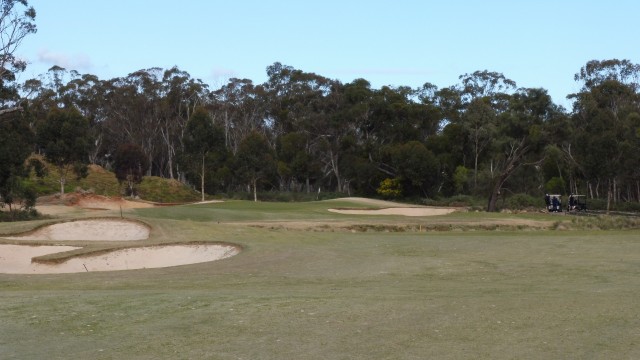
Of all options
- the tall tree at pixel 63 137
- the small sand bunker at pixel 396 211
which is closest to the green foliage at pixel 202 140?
the tall tree at pixel 63 137

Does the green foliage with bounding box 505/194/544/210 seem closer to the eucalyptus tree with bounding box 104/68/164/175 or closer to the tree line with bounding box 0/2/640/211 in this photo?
the tree line with bounding box 0/2/640/211

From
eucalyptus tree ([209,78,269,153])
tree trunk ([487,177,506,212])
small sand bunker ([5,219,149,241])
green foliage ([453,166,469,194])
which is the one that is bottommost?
small sand bunker ([5,219,149,241])

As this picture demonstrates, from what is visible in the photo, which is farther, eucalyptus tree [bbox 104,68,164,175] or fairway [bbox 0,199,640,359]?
eucalyptus tree [bbox 104,68,164,175]

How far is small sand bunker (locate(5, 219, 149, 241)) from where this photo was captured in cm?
3234

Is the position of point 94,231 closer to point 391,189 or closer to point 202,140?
point 202,140

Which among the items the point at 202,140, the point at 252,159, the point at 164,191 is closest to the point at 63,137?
the point at 202,140

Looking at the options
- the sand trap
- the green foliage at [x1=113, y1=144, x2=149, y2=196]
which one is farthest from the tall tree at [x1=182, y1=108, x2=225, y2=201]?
the sand trap

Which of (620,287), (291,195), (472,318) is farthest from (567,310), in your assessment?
(291,195)

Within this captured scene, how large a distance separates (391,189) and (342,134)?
11274mm

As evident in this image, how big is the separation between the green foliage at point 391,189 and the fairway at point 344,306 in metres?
61.3

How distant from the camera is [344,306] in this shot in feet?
42.2

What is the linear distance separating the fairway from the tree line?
3487 cm

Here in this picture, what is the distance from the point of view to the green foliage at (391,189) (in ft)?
288

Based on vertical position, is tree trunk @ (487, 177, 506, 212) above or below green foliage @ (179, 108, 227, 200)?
below
